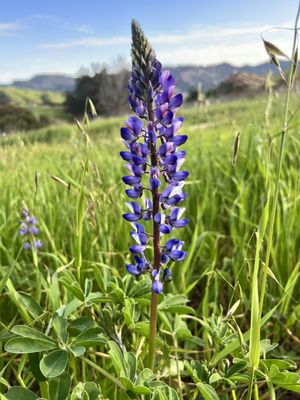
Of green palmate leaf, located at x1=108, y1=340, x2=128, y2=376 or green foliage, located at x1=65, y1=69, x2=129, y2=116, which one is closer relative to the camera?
green palmate leaf, located at x1=108, y1=340, x2=128, y2=376

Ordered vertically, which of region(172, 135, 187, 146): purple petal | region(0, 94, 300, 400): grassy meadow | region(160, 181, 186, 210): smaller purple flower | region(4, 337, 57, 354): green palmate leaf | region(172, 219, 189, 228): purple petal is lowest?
region(0, 94, 300, 400): grassy meadow

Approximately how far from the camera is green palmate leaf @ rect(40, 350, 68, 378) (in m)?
1.08

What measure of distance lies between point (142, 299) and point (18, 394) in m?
0.49

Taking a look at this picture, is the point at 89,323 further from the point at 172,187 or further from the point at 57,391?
the point at 172,187

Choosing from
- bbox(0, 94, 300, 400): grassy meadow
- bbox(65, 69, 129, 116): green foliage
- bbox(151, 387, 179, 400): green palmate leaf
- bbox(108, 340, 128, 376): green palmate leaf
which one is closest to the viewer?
bbox(151, 387, 179, 400): green palmate leaf

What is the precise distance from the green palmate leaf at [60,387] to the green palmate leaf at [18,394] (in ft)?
0.22

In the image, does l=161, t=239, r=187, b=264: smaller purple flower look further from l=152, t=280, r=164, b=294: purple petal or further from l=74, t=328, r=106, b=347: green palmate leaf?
l=74, t=328, r=106, b=347: green palmate leaf

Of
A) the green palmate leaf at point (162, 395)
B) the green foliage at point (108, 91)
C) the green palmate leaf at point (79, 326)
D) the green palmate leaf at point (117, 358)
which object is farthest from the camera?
the green foliage at point (108, 91)

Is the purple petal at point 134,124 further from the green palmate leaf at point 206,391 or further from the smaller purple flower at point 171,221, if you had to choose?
the green palmate leaf at point 206,391

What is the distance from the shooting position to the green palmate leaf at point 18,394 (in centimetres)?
105

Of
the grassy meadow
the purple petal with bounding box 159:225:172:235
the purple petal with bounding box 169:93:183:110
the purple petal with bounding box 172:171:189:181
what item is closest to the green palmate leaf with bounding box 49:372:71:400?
the grassy meadow

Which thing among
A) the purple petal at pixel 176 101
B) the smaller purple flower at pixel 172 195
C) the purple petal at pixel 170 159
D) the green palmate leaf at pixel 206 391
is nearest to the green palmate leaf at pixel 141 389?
the green palmate leaf at pixel 206 391

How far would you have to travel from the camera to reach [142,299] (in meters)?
1.42

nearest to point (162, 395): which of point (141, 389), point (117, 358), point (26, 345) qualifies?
point (141, 389)
